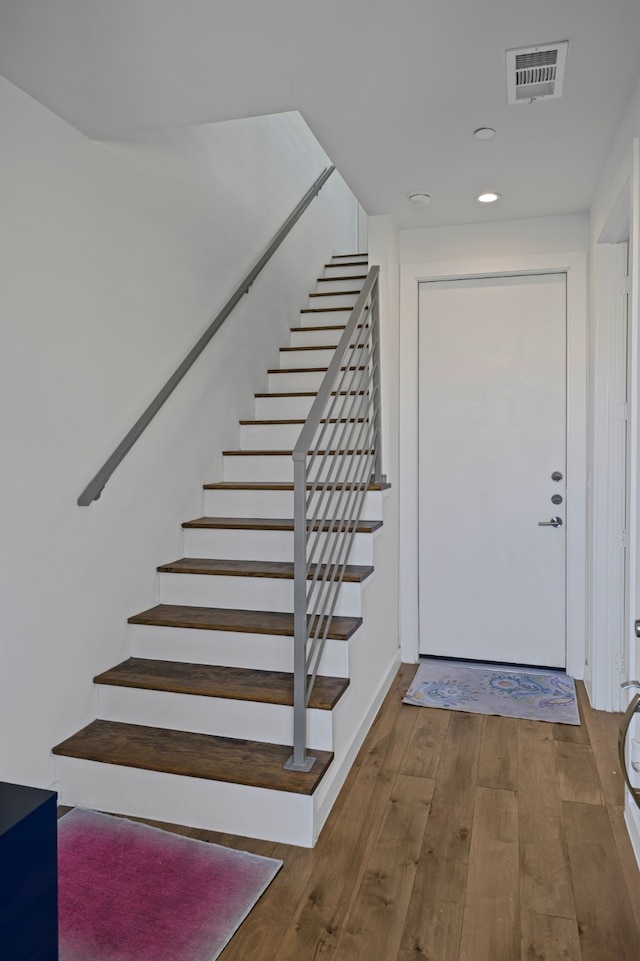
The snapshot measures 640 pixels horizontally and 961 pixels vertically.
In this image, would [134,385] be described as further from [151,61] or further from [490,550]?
[490,550]

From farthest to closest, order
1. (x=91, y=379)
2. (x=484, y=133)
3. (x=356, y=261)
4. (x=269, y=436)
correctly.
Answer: (x=356, y=261)
(x=269, y=436)
(x=484, y=133)
(x=91, y=379)

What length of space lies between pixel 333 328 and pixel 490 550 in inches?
69.8

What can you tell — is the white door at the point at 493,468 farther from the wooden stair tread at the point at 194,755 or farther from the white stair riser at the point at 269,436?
the wooden stair tread at the point at 194,755

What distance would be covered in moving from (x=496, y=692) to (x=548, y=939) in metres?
1.65

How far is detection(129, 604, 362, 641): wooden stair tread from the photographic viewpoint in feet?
8.09

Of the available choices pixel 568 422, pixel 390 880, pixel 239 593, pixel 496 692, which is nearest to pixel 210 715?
pixel 239 593

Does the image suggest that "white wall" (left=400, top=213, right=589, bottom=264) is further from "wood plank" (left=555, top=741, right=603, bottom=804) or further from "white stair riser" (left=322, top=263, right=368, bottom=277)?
"wood plank" (left=555, top=741, right=603, bottom=804)

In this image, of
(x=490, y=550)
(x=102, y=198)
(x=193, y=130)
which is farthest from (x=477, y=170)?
(x=490, y=550)

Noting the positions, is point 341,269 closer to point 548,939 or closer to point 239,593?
point 239,593

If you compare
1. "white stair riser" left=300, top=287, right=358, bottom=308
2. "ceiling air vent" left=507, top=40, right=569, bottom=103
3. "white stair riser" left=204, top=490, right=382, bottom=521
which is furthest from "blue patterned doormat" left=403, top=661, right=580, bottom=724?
"ceiling air vent" left=507, top=40, right=569, bottom=103

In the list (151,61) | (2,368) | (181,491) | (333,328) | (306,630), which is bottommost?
(306,630)

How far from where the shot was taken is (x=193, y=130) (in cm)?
323

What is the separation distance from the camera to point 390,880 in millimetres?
1863

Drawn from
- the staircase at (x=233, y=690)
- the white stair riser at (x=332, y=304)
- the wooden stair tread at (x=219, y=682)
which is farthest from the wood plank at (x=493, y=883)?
the white stair riser at (x=332, y=304)
